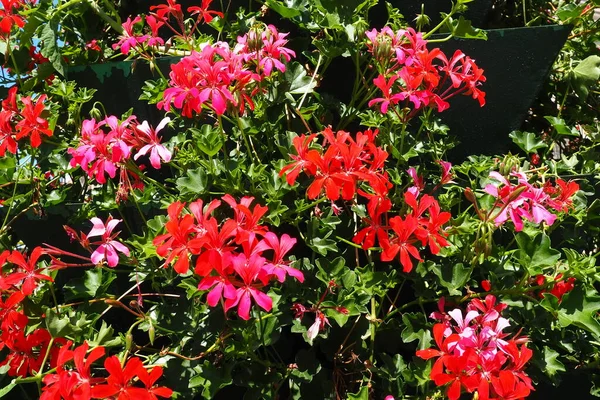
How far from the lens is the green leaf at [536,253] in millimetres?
1327

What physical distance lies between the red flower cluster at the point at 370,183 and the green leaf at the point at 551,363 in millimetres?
370

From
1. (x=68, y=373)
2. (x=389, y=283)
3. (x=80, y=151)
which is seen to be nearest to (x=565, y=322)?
(x=389, y=283)

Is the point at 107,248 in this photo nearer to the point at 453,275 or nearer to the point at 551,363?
the point at 453,275

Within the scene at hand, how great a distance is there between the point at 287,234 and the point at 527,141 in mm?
696

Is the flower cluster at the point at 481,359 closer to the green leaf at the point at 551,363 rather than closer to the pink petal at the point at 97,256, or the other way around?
the green leaf at the point at 551,363

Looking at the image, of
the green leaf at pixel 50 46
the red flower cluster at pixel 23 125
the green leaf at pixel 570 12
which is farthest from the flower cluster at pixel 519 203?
the green leaf at pixel 50 46

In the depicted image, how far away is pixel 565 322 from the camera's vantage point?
4.17 ft

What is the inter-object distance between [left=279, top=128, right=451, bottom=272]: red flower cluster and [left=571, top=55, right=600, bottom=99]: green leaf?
31.2 inches

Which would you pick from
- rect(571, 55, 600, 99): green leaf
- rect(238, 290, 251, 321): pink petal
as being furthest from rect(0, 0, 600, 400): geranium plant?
rect(571, 55, 600, 99): green leaf

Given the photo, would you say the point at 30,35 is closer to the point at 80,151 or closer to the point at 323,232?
the point at 80,151

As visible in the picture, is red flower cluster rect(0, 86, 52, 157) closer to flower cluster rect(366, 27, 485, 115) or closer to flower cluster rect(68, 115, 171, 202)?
flower cluster rect(68, 115, 171, 202)

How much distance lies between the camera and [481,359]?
1.20 m

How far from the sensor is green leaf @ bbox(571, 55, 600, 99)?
185 cm

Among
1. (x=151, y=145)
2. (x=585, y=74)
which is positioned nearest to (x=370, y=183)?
(x=151, y=145)
